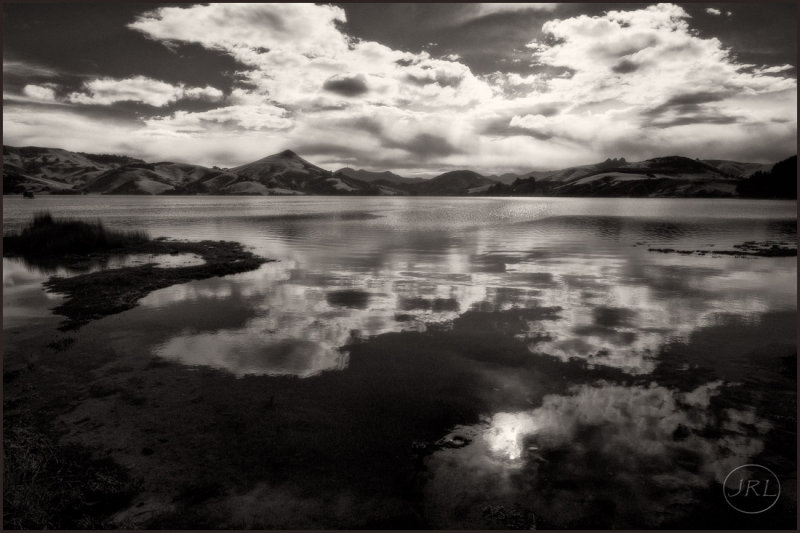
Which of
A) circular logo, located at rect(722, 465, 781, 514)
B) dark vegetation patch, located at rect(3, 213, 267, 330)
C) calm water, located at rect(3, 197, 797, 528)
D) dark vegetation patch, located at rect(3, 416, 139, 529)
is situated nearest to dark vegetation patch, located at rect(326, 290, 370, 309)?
calm water, located at rect(3, 197, 797, 528)

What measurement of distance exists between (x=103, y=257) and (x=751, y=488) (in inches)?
1861

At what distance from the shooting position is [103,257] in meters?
40.2

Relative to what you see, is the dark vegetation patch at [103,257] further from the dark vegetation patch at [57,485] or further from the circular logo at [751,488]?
the circular logo at [751,488]

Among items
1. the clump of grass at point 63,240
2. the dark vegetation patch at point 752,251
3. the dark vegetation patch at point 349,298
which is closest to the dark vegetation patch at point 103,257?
the clump of grass at point 63,240

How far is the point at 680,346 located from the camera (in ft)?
58.3

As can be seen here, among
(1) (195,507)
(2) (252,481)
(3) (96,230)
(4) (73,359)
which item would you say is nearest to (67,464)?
(1) (195,507)

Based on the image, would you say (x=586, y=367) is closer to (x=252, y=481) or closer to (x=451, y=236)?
(x=252, y=481)

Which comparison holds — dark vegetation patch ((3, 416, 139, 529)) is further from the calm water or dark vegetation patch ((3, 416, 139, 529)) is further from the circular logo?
the circular logo

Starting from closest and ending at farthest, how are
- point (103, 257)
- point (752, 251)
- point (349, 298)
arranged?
point (349, 298) < point (103, 257) < point (752, 251)

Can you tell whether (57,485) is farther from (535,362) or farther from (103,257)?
(103,257)

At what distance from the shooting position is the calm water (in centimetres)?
952

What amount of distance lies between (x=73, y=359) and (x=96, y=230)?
37.0 metres

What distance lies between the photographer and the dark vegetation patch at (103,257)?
78.5ft

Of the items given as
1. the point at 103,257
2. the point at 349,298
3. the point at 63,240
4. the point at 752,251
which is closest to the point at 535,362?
the point at 349,298
